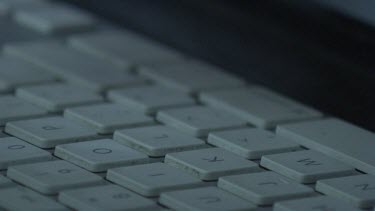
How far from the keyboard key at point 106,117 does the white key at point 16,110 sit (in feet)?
0.06

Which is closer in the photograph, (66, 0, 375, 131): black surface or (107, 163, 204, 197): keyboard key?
(107, 163, 204, 197): keyboard key

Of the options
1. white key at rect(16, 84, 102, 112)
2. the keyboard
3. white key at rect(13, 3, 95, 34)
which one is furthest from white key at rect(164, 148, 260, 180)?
white key at rect(13, 3, 95, 34)

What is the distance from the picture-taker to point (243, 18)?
0.72 metres

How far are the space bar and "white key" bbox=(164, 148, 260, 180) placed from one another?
0.05 metres

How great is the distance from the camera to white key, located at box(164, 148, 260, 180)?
20.2 inches

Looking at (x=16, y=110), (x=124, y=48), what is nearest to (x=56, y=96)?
(x=16, y=110)

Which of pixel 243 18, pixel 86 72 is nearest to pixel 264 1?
pixel 243 18

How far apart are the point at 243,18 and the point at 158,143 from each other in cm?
19

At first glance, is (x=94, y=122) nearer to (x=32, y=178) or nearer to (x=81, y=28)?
(x=32, y=178)

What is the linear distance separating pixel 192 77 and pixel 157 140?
143 mm

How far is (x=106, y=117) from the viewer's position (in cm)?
59

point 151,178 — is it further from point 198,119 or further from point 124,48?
point 124,48

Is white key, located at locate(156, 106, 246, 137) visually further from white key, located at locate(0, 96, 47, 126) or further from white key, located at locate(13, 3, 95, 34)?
white key, located at locate(13, 3, 95, 34)

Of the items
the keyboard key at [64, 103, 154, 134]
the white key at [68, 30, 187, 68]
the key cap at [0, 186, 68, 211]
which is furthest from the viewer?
the white key at [68, 30, 187, 68]
